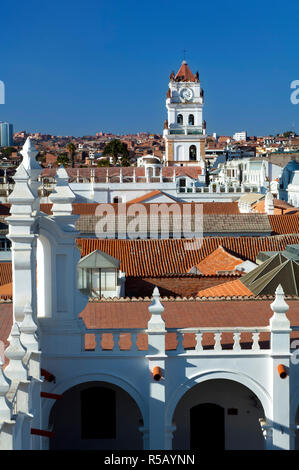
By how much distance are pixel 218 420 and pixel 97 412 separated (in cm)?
230

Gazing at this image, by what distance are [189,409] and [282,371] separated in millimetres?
2424

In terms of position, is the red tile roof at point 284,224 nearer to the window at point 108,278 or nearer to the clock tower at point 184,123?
the window at point 108,278

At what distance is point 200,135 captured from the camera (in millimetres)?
85188

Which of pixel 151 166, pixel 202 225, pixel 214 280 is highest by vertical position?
pixel 151 166

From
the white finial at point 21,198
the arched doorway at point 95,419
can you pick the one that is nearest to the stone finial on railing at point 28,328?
the white finial at point 21,198

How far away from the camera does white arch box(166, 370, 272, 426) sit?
10.4 metres

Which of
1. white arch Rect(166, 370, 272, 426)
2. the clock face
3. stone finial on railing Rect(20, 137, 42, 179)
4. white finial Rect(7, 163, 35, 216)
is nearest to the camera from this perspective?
white finial Rect(7, 163, 35, 216)

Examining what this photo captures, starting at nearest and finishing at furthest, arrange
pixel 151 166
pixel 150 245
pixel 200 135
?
pixel 150 245 < pixel 151 166 < pixel 200 135

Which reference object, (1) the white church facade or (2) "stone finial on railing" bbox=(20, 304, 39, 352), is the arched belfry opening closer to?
(1) the white church facade

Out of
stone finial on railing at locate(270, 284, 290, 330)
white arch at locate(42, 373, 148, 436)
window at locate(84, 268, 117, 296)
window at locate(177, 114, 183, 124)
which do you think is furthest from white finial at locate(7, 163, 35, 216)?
window at locate(177, 114, 183, 124)

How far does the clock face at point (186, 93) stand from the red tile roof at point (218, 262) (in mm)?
63506
